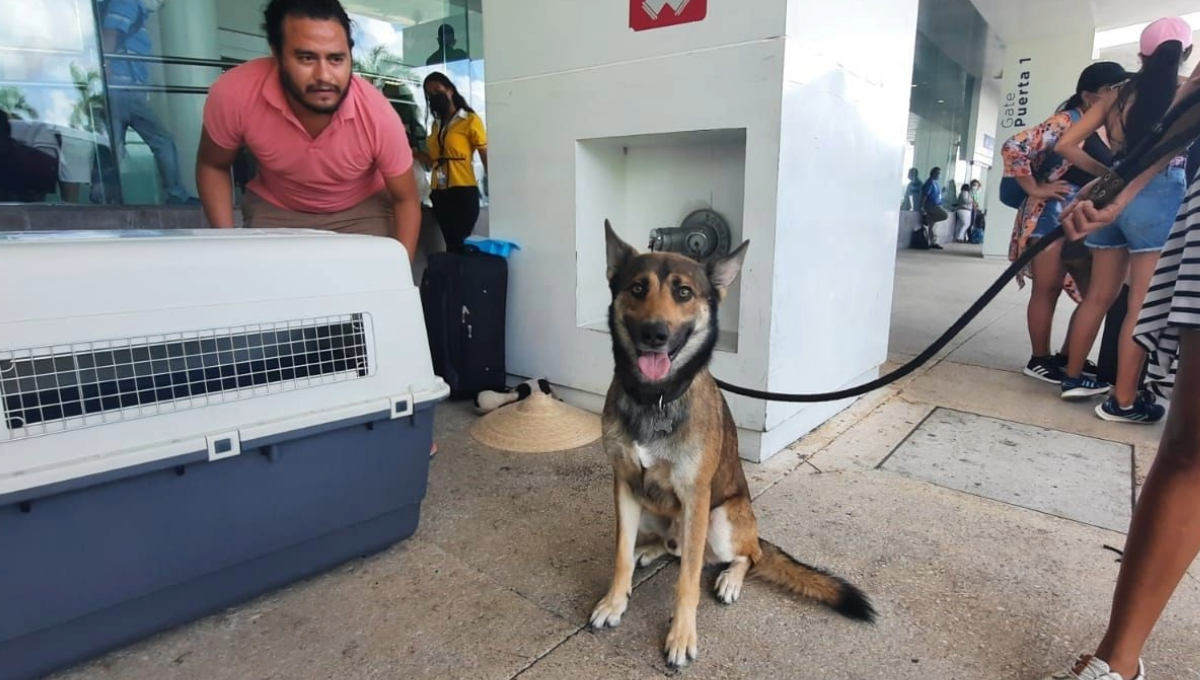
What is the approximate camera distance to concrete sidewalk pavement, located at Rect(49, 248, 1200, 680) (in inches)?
58.2

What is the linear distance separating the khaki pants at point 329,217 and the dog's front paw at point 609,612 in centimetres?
173

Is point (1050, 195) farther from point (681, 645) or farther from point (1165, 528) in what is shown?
point (681, 645)

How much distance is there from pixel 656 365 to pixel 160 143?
4951mm

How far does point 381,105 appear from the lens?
2367 millimetres

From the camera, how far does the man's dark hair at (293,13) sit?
6.97 feet

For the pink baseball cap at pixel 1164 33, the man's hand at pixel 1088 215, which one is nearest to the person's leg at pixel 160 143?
the man's hand at pixel 1088 215

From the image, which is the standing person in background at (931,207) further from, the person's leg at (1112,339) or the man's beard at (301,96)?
the man's beard at (301,96)

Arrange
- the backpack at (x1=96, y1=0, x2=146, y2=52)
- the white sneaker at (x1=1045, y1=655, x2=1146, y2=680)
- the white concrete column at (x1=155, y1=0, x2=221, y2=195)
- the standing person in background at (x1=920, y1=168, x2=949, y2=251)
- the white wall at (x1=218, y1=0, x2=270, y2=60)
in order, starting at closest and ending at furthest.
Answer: the white sneaker at (x1=1045, y1=655, x2=1146, y2=680) < the backpack at (x1=96, y1=0, x2=146, y2=52) < the white concrete column at (x1=155, y1=0, x2=221, y2=195) < the white wall at (x1=218, y1=0, x2=270, y2=60) < the standing person in background at (x1=920, y1=168, x2=949, y2=251)

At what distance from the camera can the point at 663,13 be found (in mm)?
2602

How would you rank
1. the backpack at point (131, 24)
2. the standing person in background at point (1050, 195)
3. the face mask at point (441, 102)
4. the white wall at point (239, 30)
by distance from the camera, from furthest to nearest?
the white wall at point (239, 30) < the face mask at point (441, 102) < the backpack at point (131, 24) < the standing person in background at point (1050, 195)

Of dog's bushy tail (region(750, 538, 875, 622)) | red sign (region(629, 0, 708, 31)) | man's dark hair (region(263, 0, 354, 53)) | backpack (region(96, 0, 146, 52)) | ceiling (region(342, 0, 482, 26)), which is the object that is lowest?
dog's bushy tail (region(750, 538, 875, 622))

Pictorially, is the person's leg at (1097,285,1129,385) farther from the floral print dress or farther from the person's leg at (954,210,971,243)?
the person's leg at (954,210,971,243)

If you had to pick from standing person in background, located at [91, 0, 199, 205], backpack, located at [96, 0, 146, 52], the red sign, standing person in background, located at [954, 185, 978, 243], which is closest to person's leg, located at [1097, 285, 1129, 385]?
the red sign

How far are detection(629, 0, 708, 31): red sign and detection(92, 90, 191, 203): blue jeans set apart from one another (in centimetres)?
396
